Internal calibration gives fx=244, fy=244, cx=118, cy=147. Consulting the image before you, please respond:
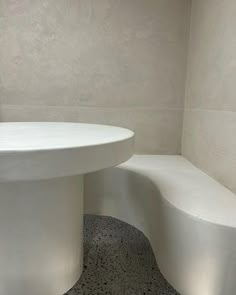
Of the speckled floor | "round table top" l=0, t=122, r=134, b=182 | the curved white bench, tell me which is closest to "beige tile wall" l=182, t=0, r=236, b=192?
the curved white bench

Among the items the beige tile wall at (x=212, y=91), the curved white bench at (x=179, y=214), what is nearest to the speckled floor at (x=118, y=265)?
the curved white bench at (x=179, y=214)

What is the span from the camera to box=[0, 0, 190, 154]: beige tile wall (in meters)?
1.21

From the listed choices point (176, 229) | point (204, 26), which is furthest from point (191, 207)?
point (204, 26)

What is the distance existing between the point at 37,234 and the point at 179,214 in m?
0.37

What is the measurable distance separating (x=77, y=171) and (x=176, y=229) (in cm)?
36

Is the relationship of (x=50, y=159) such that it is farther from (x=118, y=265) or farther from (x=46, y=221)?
(x=118, y=265)

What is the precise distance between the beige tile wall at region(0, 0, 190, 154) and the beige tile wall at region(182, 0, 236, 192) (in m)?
0.12

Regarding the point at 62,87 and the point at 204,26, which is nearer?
the point at 204,26

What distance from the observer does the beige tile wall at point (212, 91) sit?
83 cm

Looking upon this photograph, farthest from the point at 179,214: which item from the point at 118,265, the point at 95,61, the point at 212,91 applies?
the point at 95,61

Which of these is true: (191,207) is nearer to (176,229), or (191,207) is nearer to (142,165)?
(176,229)

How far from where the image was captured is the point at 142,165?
1123mm

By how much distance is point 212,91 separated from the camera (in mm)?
976

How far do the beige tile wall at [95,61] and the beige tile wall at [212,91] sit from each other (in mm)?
118
